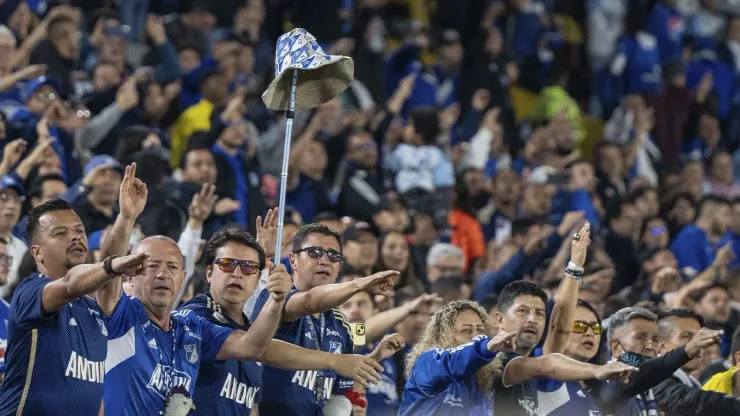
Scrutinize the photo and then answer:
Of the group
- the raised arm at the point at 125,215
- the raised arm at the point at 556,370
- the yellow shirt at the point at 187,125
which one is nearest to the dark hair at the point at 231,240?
the raised arm at the point at 125,215

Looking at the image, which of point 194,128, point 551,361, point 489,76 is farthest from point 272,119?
point 551,361

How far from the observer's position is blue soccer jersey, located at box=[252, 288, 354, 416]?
8219 millimetres

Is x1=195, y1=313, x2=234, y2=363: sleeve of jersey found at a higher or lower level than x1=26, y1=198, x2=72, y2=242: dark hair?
lower

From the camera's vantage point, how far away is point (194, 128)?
14352mm

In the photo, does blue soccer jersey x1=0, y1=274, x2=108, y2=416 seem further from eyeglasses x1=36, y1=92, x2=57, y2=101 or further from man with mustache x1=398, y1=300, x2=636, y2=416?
eyeglasses x1=36, y1=92, x2=57, y2=101

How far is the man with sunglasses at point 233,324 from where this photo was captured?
783 centimetres

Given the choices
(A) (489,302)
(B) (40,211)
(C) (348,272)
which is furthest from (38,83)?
(B) (40,211)

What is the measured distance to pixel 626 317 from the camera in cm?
990

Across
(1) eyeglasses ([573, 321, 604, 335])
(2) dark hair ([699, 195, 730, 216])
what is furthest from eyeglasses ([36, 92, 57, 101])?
(2) dark hair ([699, 195, 730, 216])

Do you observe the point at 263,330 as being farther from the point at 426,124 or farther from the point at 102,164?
the point at 426,124

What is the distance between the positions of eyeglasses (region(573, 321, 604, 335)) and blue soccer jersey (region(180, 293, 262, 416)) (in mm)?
2371

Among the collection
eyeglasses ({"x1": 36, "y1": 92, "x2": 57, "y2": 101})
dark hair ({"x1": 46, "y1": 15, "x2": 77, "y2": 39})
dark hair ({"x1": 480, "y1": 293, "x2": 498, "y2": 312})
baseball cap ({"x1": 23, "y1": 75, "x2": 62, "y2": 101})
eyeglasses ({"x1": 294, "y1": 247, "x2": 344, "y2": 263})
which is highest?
dark hair ({"x1": 46, "y1": 15, "x2": 77, "y2": 39})

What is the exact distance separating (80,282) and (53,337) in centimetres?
65

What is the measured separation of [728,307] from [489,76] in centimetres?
705
